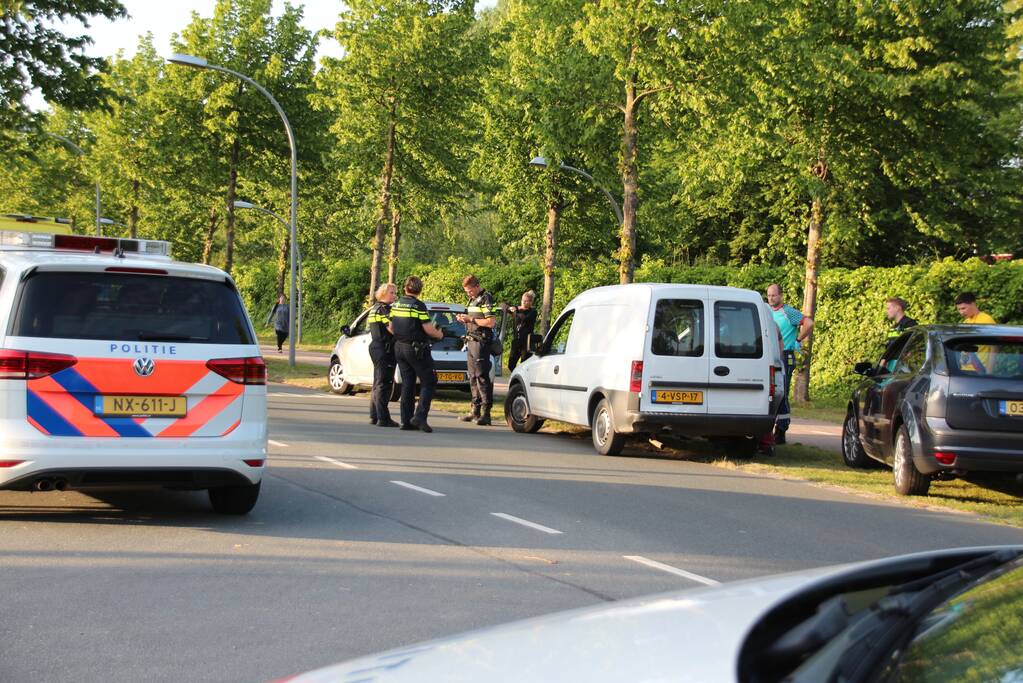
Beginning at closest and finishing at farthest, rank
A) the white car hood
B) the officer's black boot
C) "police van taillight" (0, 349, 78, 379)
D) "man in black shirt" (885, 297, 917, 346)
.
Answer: the white car hood
"police van taillight" (0, 349, 78, 379)
"man in black shirt" (885, 297, 917, 346)
the officer's black boot

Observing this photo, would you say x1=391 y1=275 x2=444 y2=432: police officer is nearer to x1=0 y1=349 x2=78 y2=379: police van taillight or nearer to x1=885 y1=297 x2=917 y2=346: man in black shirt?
x1=885 y1=297 x2=917 y2=346: man in black shirt

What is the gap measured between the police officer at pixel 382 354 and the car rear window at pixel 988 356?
25.3 ft

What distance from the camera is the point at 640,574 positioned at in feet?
23.0

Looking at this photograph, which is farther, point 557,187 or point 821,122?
point 557,187

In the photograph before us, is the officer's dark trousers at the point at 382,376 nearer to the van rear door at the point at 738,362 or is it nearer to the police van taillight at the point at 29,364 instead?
the van rear door at the point at 738,362

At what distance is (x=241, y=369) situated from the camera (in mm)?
8141

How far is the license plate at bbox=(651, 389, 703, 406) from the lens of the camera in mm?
13461

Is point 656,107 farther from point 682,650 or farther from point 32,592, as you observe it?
point 682,650

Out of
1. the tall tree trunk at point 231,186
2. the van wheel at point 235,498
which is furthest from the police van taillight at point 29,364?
the tall tree trunk at point 231,186

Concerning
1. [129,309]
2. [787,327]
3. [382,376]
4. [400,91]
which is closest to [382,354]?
[382,376]

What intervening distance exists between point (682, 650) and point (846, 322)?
23.4 m

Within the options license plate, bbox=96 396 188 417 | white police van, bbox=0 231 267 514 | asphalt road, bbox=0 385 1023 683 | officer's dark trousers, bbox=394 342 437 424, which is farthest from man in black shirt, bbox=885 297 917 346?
license plate, bbox=96 396 188 417

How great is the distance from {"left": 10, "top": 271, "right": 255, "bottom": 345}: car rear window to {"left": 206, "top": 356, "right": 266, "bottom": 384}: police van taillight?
0.15 meters

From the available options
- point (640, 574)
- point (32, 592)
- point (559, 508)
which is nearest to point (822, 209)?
point (559, 508)
